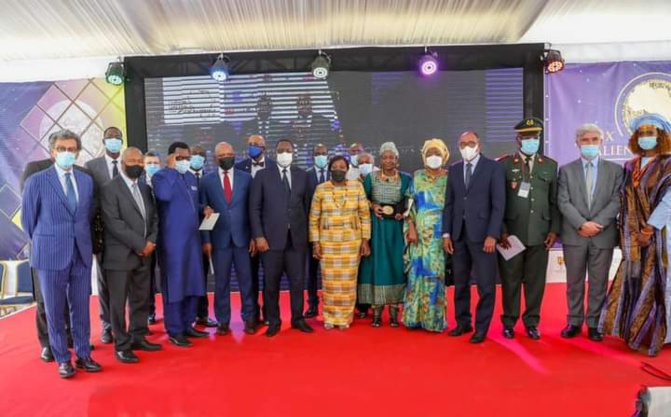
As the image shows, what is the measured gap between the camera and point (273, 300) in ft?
13.5

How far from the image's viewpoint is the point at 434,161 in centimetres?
389

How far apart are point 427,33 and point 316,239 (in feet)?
10.2

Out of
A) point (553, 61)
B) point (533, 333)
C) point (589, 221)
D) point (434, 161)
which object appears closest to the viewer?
point (589, 221)

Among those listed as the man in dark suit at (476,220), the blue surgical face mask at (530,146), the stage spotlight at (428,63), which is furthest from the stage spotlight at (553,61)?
the man in dark suit at (476,220)

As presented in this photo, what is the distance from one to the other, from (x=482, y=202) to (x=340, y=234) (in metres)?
1.27

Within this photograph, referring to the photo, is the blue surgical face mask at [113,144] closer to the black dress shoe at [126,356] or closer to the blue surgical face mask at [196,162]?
the blue surgical face mask at [196,162]

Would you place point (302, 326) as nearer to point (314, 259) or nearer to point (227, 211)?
point (314, 259)

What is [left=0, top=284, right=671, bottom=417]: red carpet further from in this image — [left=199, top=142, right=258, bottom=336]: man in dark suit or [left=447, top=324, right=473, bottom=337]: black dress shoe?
[left=199, top=142, right=258, bottom=336]: man in dark suit

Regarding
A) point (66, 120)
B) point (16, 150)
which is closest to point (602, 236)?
point (66, 120)

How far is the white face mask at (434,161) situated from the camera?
3881 millimetres

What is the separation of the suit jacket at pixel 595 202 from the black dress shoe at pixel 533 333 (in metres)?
0.80

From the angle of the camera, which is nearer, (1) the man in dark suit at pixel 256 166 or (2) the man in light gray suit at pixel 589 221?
(2) the man in light gray suit at pixel 589 221

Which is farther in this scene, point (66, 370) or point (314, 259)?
point (314, 259)

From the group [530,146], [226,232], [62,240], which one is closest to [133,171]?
[62,240]
